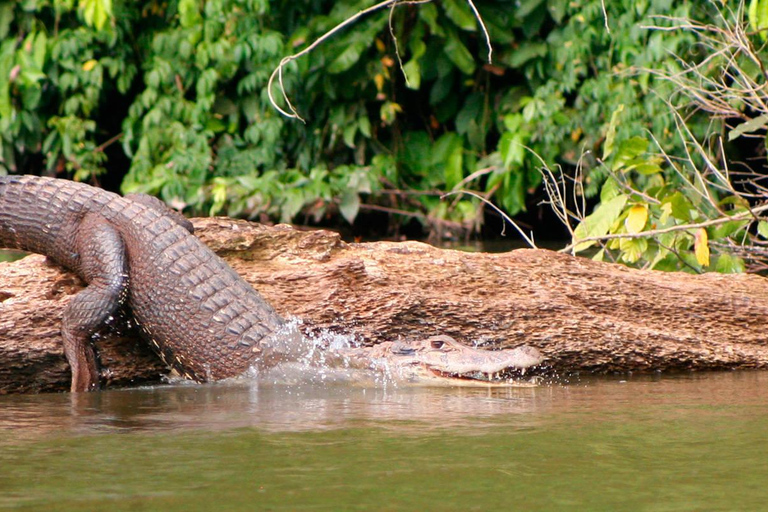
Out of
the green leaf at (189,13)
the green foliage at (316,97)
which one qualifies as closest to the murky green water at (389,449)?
the green foliage at (316,97)

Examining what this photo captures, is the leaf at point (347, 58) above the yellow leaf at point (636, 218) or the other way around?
above

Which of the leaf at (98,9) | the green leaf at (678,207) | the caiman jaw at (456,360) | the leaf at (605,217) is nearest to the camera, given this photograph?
the caiman jaw at (456,360)

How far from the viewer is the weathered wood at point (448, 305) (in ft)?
14.3

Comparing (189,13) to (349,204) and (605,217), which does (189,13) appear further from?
(605,217)

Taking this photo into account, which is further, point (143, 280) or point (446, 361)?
point (143, 280)

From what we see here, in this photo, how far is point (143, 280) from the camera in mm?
4449

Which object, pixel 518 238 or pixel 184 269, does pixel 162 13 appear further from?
pixel 184 269

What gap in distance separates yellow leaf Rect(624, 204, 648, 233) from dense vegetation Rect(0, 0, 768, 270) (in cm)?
383

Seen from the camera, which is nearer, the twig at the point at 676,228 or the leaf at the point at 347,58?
the twig at the point at 676,228

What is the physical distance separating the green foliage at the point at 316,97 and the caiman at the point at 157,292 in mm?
5862

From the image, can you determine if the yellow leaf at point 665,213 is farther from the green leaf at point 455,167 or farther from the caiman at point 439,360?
the green leaf at point 455,167

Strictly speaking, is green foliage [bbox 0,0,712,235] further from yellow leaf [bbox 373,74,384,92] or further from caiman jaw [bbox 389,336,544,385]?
caiman jaw [bbox 389,336,544,385]

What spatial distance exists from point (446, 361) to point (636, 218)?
2.39 meters

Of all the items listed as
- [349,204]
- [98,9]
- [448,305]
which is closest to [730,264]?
[448,305]
